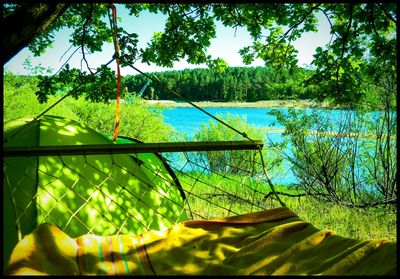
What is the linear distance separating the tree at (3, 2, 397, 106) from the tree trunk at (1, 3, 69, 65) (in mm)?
767

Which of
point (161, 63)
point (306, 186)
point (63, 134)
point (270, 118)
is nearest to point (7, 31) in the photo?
point (63, 134)

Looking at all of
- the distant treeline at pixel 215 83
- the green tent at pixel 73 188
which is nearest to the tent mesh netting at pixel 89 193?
the green tent at pixel 73 188

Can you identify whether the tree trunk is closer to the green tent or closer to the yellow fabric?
the green tent

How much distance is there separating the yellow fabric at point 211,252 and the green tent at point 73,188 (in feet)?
1.12

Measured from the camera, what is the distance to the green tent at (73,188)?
2.07m

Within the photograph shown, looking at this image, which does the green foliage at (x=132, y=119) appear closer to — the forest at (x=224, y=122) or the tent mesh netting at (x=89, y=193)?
the forest at (x=224, y=122)

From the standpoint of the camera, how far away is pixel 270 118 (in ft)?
18.7

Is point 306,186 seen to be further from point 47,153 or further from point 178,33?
point 47,153

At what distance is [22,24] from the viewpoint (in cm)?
190

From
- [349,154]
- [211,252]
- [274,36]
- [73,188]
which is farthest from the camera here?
[349,154]

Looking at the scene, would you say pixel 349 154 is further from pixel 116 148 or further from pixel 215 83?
pixel 215 83

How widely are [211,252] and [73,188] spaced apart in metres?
1.10

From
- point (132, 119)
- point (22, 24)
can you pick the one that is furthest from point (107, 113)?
point (22, 24)

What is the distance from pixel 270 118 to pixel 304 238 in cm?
425
